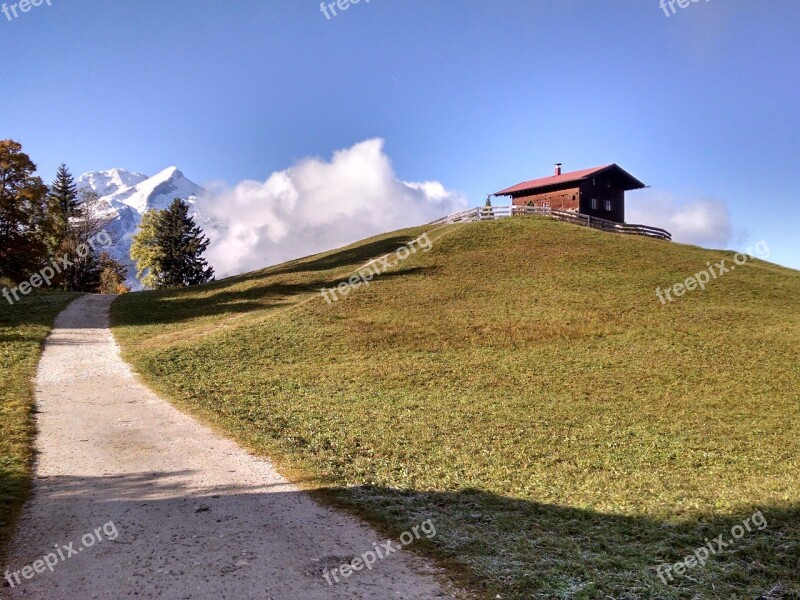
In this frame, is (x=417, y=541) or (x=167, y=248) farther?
(x=167, y=248)

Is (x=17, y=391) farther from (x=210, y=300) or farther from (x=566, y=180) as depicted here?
(x=566, y=180)

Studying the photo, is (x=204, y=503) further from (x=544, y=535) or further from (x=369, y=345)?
(x=369, y=345)

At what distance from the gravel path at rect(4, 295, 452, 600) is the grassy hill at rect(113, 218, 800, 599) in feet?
3.23

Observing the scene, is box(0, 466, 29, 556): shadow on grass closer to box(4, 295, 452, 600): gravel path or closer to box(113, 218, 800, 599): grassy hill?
box(4, 295, 452, 600): gravel path

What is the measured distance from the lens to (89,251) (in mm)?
60562

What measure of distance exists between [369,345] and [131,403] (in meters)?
11.3

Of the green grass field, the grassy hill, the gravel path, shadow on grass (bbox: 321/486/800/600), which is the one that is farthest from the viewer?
the green grass field

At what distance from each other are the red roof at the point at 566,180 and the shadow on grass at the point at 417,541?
5691 cm

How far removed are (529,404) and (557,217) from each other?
41.4 meters

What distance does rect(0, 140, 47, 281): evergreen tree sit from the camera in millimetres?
39000

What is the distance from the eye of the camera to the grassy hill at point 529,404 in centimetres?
825

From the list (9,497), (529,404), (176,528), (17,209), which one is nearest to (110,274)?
(17,209)

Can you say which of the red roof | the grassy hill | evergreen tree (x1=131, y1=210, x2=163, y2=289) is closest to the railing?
the red roof

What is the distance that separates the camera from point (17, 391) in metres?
15.2
